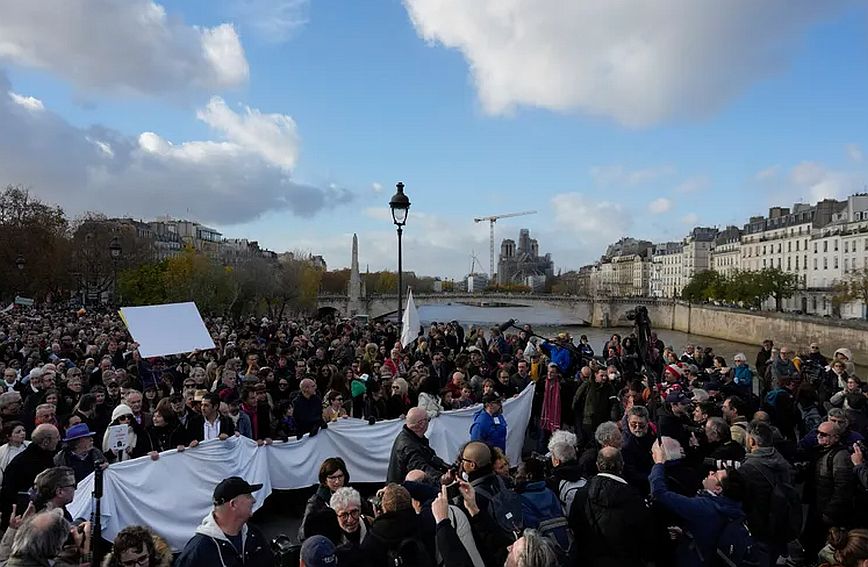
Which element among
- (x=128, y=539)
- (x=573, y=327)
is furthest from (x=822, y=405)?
(x=573, y=327)

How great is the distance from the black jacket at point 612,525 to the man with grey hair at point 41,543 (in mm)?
2937

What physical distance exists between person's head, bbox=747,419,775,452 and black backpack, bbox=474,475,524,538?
6.91 ft

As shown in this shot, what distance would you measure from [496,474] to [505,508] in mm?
285

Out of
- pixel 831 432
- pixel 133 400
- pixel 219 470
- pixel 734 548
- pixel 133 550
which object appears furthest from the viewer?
pixel 133 400

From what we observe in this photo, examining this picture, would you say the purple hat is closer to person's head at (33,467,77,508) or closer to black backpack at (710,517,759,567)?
person's head at (33,467,77,508)

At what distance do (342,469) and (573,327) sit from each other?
272 feet

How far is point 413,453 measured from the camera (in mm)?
5707

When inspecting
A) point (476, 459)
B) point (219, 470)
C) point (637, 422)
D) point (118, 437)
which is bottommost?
point (219, 470)

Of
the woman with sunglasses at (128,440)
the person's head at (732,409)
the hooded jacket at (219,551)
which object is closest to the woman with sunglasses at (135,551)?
the hooded jacket at (219,551)

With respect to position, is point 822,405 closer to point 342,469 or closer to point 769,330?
point 342,469

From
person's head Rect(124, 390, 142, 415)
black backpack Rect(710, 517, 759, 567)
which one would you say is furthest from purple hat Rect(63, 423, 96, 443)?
black backpack Rect(710, 517, 759, 567)

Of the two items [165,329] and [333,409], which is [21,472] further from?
[165,329]

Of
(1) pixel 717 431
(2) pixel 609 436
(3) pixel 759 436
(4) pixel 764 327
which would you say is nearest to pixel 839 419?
(1) pixel 717 431

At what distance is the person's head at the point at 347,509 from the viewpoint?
4.05 meters
